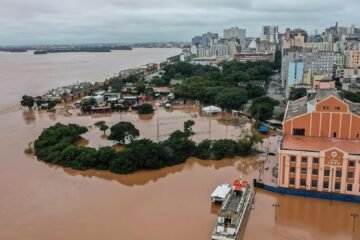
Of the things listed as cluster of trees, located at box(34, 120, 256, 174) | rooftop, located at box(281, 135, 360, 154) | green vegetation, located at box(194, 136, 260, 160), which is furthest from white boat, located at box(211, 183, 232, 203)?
green vegetation, located at box(194, 136, 260, 160)

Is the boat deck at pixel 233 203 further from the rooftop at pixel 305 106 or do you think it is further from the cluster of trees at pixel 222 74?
the cluster of trees at pixel 222 74

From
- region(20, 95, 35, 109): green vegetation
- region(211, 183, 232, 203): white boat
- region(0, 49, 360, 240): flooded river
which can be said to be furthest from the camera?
region(20, 95, 35, 109): green vegetation

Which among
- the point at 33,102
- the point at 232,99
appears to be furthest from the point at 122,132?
the point at 33,102

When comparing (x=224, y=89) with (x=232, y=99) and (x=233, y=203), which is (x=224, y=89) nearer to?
(x=232, y=99)

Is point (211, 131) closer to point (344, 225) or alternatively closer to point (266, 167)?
point (266, 167)

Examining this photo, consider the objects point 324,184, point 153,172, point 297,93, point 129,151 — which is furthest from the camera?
point 297,93

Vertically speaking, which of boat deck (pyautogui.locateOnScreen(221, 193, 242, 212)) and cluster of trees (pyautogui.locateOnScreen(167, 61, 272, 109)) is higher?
cluster of trees (pyautogui.locateOnScreen(167, 61, 272, 109))

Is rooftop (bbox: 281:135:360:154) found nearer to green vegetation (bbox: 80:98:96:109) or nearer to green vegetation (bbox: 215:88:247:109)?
green vegetation (bbox: 215:88:247:109)

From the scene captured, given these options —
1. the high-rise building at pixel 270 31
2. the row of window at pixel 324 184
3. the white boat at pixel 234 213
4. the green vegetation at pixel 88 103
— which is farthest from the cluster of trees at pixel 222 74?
the high-rise building at pixel 270 31
